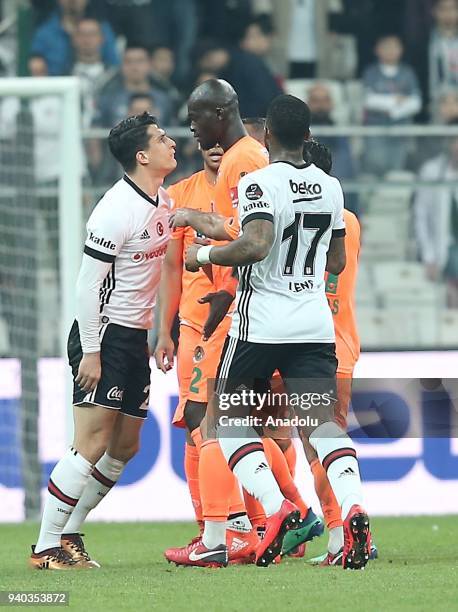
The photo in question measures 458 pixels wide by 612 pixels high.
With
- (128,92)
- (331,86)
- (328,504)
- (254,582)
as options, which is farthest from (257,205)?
(331,86)

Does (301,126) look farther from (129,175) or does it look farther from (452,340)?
(452,340)

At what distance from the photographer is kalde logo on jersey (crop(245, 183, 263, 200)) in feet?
20.9

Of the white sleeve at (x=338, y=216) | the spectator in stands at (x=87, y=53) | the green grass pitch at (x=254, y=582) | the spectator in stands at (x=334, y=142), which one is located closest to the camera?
the green grass pitch at (x=254, y=582)

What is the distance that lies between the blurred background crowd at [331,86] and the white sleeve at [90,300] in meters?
3.82

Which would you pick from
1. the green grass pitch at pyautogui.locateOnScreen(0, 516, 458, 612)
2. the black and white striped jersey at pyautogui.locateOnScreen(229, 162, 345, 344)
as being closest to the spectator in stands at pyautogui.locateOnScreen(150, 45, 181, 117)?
the green grass pitch at pyautogui.locateOnScreen(0, 516, 458, 612)

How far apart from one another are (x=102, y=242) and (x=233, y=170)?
725 millimetres

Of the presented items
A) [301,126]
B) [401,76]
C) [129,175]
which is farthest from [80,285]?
[401,76]

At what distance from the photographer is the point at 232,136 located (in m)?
7.25

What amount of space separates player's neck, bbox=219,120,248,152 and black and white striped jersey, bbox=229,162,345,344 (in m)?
0.76

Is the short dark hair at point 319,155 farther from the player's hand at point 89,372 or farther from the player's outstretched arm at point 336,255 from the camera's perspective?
the player's hand at point 89,372

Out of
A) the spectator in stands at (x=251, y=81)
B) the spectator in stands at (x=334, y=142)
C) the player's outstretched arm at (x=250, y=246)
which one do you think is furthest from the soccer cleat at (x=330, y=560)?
the spectator in stands at (x=251, y=81)

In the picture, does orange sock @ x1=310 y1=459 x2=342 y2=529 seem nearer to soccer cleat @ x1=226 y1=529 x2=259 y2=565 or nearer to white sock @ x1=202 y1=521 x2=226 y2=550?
soccer cleat @ x1=226 y1=529 x2=259 y2=565

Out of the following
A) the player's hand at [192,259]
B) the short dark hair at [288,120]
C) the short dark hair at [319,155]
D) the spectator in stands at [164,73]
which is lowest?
the player's hand at [192,259]

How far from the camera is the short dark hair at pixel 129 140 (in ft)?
23.9
